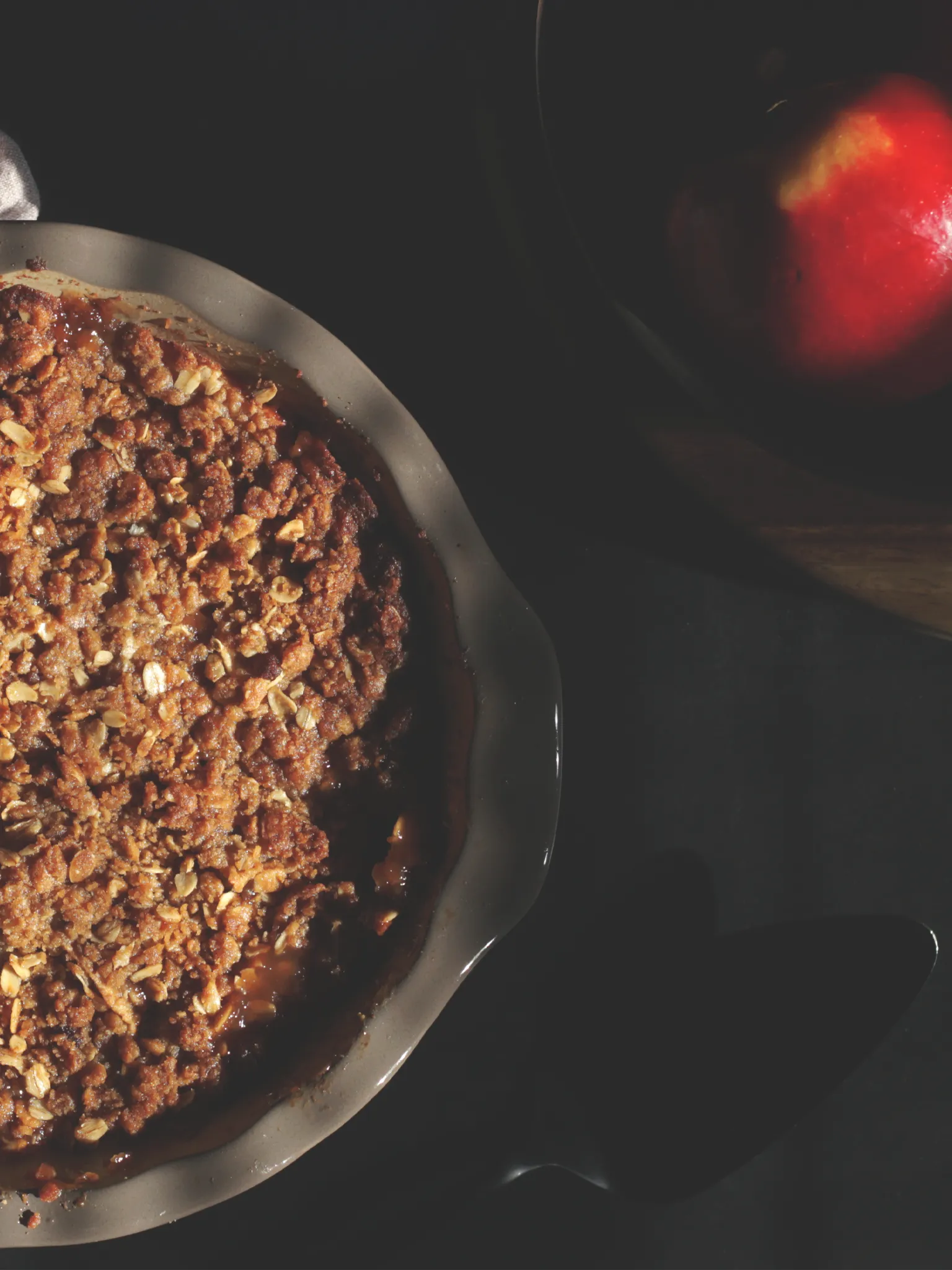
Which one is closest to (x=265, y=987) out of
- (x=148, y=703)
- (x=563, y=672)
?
(x=148, y=703)

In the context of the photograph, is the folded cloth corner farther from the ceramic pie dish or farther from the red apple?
the red apple

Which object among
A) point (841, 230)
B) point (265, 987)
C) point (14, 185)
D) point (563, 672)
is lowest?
point (265, 987)

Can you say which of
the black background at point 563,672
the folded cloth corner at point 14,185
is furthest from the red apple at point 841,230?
the folded cloth corner at point 14,185

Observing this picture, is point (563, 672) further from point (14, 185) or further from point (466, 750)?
point (14, 185)

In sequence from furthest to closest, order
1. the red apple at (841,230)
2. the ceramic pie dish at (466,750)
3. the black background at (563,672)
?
the black background at (563,672) < the ceramic pie dish at (466,750) < the red apple at (841,230)

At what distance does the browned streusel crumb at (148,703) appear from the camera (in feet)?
3.05

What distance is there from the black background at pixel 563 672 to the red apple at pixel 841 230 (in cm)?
21

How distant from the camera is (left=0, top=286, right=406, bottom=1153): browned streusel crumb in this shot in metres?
0.93

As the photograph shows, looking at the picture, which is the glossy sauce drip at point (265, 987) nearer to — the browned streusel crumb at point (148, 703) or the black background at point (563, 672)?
the browned streusel crumb at point (148, 703)

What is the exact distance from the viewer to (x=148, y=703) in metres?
0.94

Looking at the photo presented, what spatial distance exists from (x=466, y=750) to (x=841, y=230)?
0.52m

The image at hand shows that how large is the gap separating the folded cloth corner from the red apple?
A: 1.96 feet

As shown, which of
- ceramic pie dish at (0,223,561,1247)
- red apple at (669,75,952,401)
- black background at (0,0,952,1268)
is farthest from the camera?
black background at (0,0,952,1268)

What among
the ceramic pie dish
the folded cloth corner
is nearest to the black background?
the folded cloth corner
